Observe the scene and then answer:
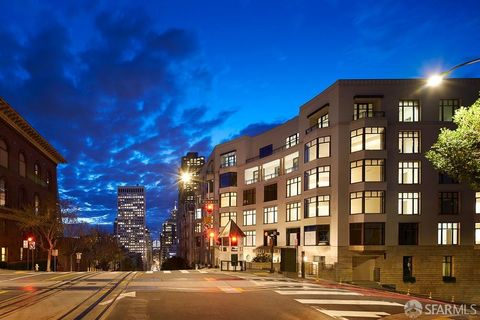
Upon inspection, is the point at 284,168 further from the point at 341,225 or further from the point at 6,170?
the point at 6,170

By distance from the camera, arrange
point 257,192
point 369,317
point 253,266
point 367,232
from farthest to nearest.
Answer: point 257,192, point 253,266, point 367,232, point 369,317

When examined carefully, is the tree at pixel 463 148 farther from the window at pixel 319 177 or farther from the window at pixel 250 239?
the window at pixel 250 239

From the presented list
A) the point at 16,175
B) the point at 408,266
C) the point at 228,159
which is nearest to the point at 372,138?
the point at 408,266

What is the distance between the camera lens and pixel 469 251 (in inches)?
1847

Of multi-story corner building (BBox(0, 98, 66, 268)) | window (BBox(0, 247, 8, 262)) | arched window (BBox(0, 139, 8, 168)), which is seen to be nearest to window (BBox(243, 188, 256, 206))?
multi-story corner building (BBox(0, 98, 66, 268))

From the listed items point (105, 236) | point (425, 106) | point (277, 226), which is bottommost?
point (105, 236)

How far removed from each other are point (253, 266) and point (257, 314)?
4294 centimetres

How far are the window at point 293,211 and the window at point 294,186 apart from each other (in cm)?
129

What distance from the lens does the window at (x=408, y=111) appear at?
155 ft

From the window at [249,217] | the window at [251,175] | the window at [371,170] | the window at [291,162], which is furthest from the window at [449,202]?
the window at [251,175]

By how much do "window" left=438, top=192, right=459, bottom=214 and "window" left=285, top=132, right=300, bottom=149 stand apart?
744 inches

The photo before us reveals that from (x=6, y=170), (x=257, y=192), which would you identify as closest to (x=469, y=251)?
(x=257, y=192)

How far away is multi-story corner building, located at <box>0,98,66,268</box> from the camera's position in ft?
192

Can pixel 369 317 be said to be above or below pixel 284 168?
below
